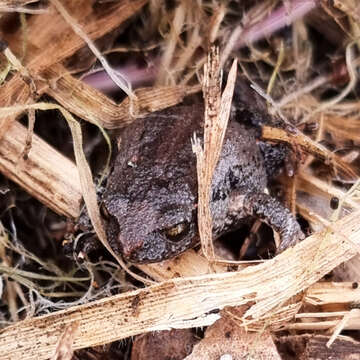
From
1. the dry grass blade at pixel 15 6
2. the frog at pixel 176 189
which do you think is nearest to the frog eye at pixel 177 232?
the frog at pixel 176 189

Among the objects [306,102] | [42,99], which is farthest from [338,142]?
[42,99]

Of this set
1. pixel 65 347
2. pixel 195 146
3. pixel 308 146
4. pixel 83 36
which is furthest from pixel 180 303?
pixel 83 36

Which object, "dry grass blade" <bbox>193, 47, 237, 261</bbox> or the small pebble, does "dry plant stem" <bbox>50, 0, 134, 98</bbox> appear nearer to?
"dry grass blade" <bbox>193, 47, 237, 261</bbox>

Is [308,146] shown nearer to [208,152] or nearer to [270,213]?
[270,213]

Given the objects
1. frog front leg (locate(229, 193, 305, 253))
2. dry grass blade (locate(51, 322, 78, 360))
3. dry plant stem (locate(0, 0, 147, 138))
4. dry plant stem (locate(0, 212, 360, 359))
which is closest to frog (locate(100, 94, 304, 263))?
frog front leg (locate(229, 193, 305, 253))

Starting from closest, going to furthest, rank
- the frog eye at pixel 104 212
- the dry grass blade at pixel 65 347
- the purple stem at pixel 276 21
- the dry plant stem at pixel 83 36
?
the dry grass blade at pixel 65 347 → the frog eye at pixel 104 212 → the dry plant stem at pixel 83 36 → the purple stem at pixel 276 21

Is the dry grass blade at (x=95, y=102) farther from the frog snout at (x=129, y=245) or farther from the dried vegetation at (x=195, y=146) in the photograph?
the frog snout at (x=129, y=245)

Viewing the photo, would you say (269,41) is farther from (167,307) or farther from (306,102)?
(167,307)
